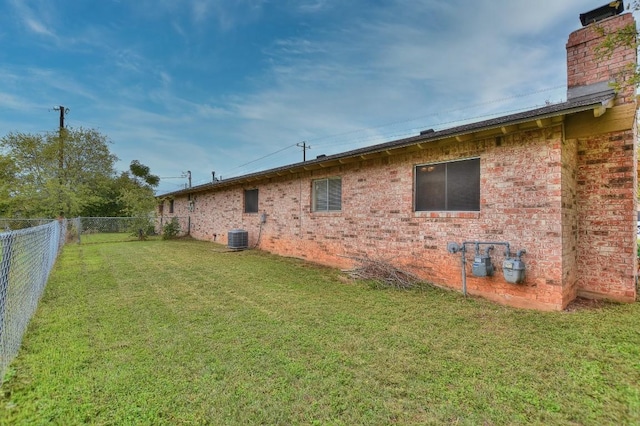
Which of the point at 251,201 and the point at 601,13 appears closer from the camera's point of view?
the point at 601,13

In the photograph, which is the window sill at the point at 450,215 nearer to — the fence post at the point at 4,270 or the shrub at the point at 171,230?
the fence post at the point at 4,270

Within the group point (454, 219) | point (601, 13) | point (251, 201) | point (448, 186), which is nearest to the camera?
point (601, 13)

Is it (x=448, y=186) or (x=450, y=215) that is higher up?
(x=448, y=186)

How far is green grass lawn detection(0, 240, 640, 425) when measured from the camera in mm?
2031

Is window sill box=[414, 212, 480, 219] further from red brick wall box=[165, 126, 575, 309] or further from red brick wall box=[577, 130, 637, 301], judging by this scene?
red brick wall box=[577, 130, 637, 301]

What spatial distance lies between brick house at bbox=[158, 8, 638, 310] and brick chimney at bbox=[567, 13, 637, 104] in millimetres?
17

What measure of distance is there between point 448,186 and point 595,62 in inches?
124

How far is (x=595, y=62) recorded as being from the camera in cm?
496

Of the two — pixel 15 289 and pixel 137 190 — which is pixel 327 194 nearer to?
pixel 15 289

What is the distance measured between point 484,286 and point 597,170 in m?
2.72

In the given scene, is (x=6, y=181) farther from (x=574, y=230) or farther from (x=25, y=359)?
(x=574, y=230)

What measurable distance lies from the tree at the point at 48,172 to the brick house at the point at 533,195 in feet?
58.7

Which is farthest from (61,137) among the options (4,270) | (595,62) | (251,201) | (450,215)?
(595,62)

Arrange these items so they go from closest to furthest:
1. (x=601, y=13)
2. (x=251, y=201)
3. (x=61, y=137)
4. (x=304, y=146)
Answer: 1. (x=601, y=13)
2. (x=251, y=201)
3. (x=61, y=137)
4. (x=304, y=146)
